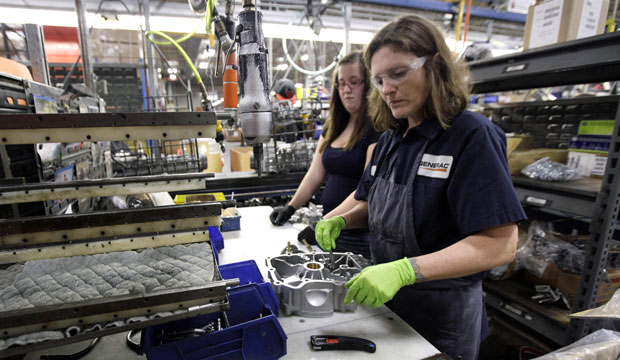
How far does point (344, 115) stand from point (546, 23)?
1035mm

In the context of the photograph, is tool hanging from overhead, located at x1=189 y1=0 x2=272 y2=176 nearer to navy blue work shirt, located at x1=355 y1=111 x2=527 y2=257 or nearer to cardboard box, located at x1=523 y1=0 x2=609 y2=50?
navy blue work shirt, located at x1=355 y1=111 x2=527 y2=257

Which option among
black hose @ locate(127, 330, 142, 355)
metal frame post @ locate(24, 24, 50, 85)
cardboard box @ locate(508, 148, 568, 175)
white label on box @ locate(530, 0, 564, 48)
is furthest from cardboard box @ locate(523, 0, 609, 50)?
metal frame post @ locate(24, 24, 50, 85)

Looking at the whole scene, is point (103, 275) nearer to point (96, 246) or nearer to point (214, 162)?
point (96, 246)

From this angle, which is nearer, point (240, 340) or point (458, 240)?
point (240, 340)

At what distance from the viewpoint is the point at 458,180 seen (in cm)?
87

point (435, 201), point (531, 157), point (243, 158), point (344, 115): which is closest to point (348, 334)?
point (435, 201)

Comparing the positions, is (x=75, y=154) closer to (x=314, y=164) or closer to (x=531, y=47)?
(x=314, y=164)

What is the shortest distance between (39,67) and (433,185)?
1.74 meters

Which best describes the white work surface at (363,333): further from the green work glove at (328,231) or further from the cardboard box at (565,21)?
the cardboard box at (565,21)

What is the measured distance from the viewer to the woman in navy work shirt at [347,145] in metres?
1.51

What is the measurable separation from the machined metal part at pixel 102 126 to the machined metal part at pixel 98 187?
0.12m

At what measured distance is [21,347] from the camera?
52 centimetres

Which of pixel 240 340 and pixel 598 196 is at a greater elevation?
pixel 598 196

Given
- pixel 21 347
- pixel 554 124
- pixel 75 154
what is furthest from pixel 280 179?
pixel 21 347
